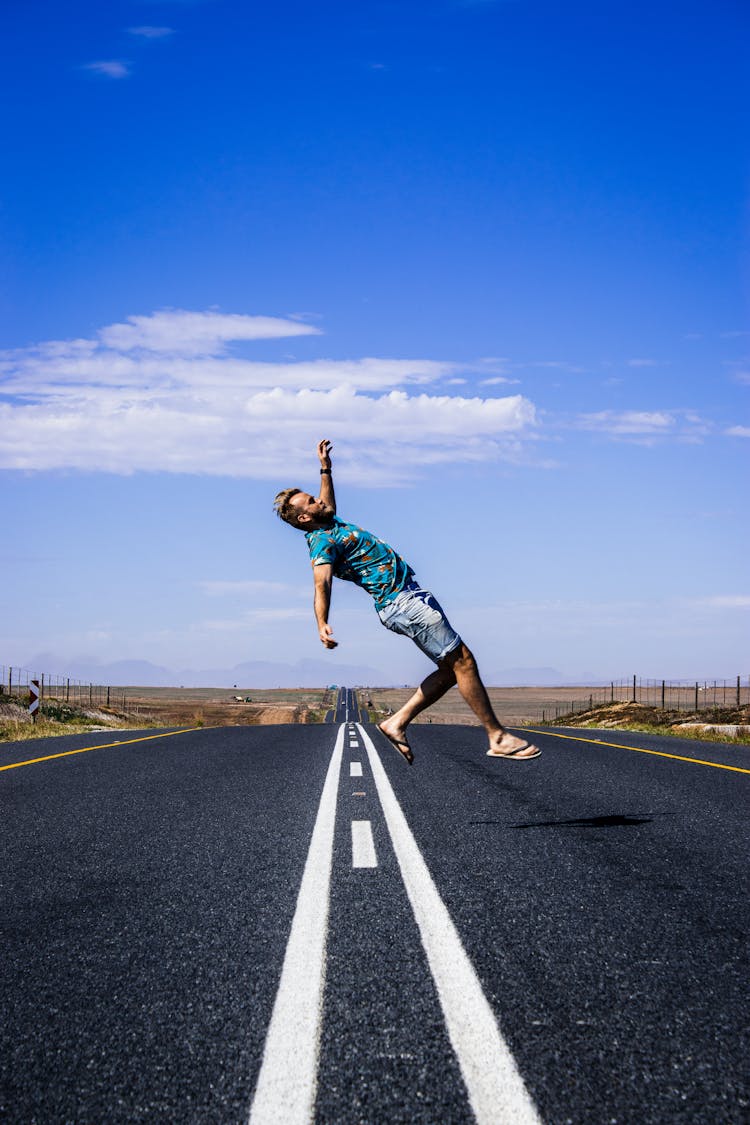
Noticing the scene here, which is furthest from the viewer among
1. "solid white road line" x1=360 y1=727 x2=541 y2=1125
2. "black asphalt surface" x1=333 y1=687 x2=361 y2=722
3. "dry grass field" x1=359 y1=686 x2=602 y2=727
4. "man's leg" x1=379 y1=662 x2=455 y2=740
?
"dry grass field" x1=359 y1=686 x2=602 y2=727

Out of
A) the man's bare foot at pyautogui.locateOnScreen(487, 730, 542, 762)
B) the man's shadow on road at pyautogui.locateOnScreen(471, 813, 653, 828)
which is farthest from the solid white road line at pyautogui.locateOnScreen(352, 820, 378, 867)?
the man's bare foot at pyautogui.locateOnScreen(487, 730, 542, 762)

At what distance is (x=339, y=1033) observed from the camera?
3010 mm

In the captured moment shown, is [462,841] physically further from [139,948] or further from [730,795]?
[730,795]

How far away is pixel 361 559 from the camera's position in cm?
649

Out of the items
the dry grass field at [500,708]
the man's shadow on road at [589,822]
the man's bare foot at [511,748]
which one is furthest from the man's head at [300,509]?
the dry grass field at [500,708]

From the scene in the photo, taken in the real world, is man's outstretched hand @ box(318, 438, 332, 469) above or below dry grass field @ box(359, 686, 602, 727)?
above

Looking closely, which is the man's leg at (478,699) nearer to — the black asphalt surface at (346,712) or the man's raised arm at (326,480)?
the man's raised arm at (326,480)

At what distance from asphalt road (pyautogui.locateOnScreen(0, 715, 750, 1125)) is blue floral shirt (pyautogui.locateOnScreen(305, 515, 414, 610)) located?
1.67 meters

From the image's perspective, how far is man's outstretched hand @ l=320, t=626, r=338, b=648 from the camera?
6.14 meters

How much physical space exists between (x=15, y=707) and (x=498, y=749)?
1019 inches

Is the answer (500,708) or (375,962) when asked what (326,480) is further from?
(500,708)

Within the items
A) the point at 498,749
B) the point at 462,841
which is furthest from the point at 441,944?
the point at 498,749

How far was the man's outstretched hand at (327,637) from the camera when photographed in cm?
614

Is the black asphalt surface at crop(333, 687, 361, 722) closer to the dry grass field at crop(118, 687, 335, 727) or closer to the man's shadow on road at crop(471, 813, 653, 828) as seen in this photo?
the dry grass field at crop(118, 687, 335, 727)
